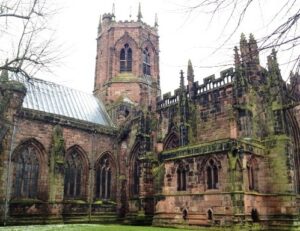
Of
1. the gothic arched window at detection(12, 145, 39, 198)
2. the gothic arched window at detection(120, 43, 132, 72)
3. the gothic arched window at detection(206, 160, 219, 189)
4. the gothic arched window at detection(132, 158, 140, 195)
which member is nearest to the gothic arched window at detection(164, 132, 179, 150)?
the gothic arched window at detection(132, 158, 140, 195)

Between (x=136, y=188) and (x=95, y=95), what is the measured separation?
39.4ft

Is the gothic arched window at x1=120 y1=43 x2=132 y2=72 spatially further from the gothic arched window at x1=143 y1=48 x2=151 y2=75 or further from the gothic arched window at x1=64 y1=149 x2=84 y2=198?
the gothic arched window at x1=64 y1=149 x2=84 y2=198

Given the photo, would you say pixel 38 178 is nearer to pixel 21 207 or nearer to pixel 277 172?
pixel 21 207

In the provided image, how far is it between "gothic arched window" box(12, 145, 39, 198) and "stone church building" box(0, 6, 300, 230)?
6 centimetres

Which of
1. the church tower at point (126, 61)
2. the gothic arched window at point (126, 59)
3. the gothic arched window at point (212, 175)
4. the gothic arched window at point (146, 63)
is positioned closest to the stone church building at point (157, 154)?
the gothic arched window at point (212, 175)

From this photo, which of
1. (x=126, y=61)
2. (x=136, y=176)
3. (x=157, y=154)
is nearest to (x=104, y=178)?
(x=136, y=176)

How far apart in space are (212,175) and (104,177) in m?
11.3

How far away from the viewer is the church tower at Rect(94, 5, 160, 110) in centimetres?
3117

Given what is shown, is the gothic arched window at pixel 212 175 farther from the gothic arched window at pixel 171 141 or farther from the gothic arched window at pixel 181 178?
the gothic arched window at pixel 171 141

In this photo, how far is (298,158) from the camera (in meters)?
20.9

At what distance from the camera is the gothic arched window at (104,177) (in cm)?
2527

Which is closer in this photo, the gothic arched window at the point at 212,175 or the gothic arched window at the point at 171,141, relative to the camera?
the gothic arched window at the point at 212,175

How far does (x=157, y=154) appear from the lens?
872 inches

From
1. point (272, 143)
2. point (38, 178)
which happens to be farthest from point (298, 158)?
point (38, 178)
